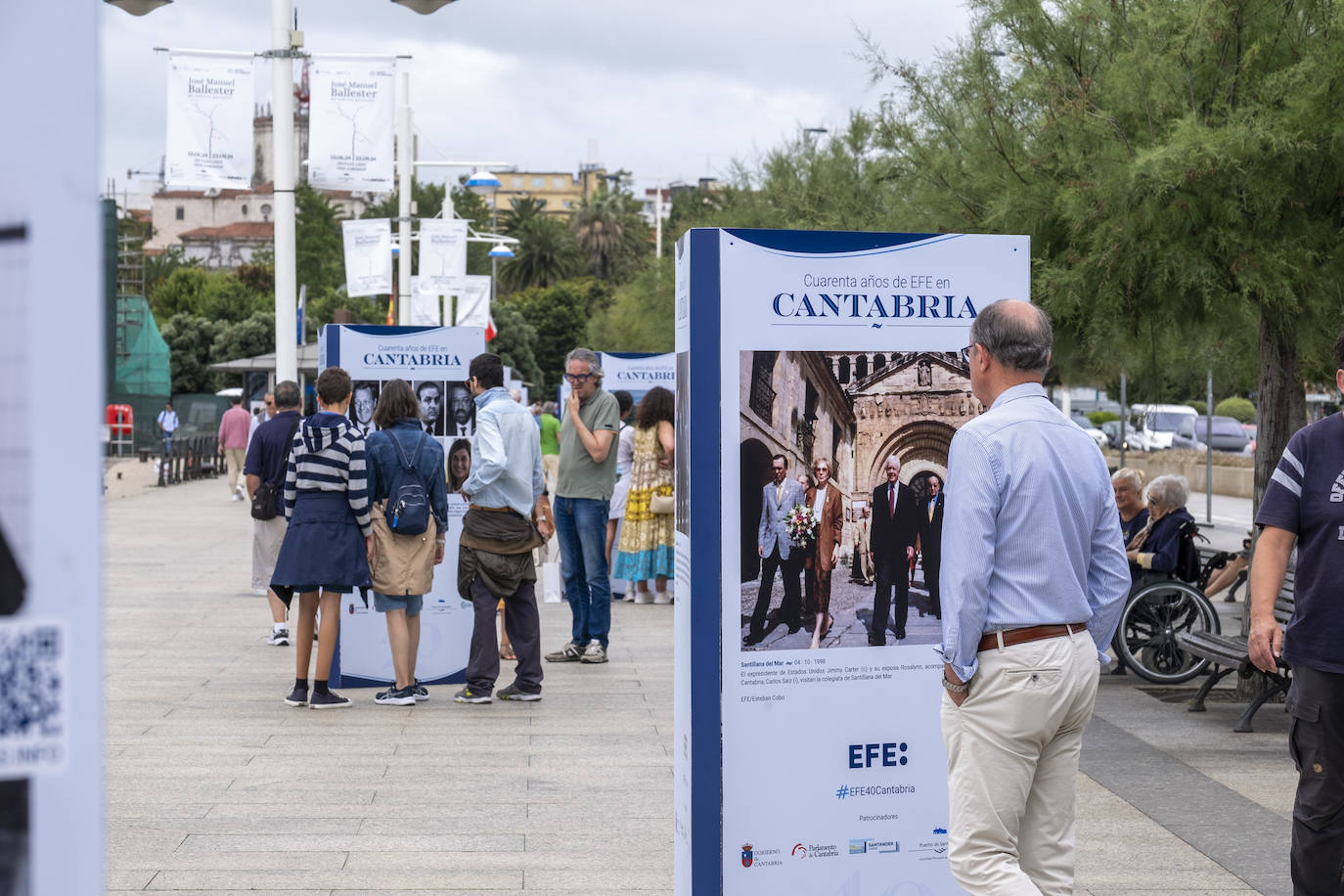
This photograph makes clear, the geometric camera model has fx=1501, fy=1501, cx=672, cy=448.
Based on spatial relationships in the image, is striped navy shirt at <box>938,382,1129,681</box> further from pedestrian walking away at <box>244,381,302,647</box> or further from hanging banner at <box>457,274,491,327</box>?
hanging banner at <box>457,274,491,327</box>

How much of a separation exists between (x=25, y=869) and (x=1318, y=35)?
8.55 m

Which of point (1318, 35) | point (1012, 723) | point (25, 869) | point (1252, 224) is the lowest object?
point (1012, 723)

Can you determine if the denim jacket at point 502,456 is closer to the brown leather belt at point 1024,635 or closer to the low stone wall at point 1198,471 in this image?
the brown leather belt at point 1024,635

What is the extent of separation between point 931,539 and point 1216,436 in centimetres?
4110

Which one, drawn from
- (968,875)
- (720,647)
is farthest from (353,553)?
(968,875)

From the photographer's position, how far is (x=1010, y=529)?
365cm

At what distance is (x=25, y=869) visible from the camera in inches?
57.0

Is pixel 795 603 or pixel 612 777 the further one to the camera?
pixel 612 777

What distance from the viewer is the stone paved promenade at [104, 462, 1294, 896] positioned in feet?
17.7

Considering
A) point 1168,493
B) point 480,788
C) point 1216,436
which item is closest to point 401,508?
point 480,788

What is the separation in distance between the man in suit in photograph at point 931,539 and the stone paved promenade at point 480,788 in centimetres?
137

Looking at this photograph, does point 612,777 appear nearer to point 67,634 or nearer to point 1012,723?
point 1012,723

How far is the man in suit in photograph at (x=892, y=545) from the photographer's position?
4.56 metres

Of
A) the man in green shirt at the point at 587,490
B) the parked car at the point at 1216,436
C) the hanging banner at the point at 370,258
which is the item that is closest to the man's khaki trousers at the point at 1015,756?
the man in green shirt at the point at 587,490
